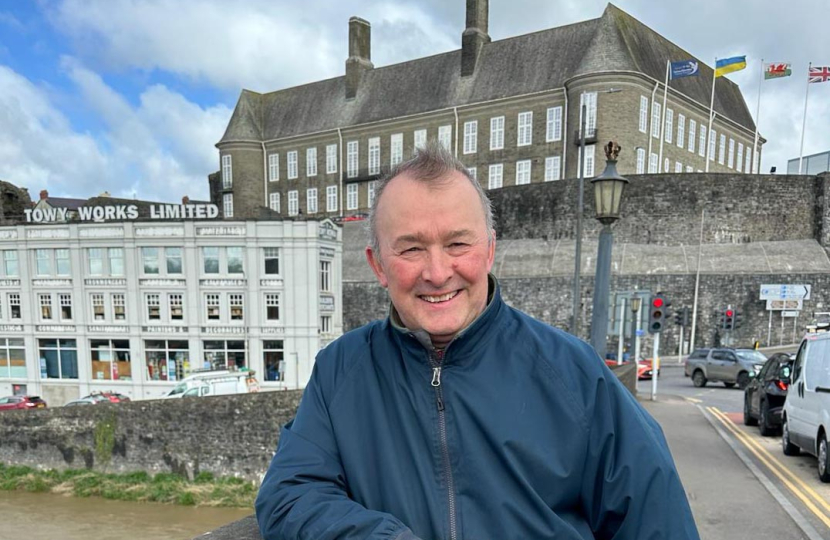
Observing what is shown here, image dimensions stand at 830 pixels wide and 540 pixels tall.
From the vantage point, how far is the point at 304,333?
83.7 feet

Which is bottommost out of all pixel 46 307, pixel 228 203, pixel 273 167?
pixel 46 307

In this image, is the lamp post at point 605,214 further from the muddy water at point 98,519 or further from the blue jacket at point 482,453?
the muddy water at point 98,519

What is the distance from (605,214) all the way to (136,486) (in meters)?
17.8

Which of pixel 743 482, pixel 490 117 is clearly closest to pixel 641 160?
pixel 490 117

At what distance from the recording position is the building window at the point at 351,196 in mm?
53000

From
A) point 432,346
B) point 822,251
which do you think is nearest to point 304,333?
point 432,346

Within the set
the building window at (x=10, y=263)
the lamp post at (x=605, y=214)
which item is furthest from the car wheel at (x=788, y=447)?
the building window at (x=10, y=263)

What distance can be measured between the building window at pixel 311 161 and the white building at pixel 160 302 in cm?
3026

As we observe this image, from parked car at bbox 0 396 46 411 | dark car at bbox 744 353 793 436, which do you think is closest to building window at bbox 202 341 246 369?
parked car at bbox 0 396 46 411

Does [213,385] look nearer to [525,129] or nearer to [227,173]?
[525,129]

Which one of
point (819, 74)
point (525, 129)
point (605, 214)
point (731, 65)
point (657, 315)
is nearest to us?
point (605, 214)

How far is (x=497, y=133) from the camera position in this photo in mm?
45969

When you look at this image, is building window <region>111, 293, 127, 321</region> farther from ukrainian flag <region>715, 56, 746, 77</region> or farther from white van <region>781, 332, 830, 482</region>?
ukrainian flag <region>715, 56, 746, 77</region>

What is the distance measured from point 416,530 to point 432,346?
504mm
